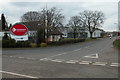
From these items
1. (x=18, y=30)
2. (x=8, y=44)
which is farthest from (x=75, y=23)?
(x=18, y=30)

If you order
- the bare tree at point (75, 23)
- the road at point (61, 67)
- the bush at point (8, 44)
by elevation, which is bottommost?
the road at point (61, 67)

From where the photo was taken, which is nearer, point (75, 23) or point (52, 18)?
point (52, 18)

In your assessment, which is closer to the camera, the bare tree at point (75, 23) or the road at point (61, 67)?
the road at point (61, 67)

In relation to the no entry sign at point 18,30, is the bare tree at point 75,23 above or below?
above

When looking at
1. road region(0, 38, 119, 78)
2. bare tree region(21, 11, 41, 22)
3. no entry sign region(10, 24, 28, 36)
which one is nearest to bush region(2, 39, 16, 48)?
no entry sign region(10, 24, 28, 36)

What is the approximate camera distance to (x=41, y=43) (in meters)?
28.1

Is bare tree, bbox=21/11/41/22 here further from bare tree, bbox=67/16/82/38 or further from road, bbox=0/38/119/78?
road, bbox=0/38/119/78

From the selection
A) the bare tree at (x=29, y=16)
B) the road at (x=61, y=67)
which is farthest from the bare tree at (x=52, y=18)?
the road at (x=61, y=67)

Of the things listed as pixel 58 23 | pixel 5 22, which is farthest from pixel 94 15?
pixel 5 22

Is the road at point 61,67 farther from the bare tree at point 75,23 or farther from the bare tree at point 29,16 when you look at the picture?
the bare tree at point 75,23

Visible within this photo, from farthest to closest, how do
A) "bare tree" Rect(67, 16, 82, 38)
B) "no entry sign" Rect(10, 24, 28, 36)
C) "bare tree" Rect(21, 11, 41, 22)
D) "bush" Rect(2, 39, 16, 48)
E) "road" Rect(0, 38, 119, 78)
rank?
1. "bare tree" Rect(67, 16, 82, 38)
2. "bare tree" Rect(21, 11, 41, 22)
3. "bush" Rect(2, 39, 16, 48)
4. "no entry sign" Rect(10, 24, 28, 36)
5. "road" Rect(0, 38, 119, 78)

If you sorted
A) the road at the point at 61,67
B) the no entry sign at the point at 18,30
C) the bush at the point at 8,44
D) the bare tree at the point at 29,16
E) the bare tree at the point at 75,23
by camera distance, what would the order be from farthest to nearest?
the bare tree at the point at 75,23, the bare tree at the point at 29,16, the bush at the point at 8,44, the no entry sign at the point at 18,30, the road at the point at 61,67

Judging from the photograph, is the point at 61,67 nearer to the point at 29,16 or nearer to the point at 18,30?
the point at 18,30

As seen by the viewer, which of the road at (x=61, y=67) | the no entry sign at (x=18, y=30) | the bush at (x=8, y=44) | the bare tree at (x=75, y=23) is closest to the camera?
Answer: the road at (x=61, y=67)
